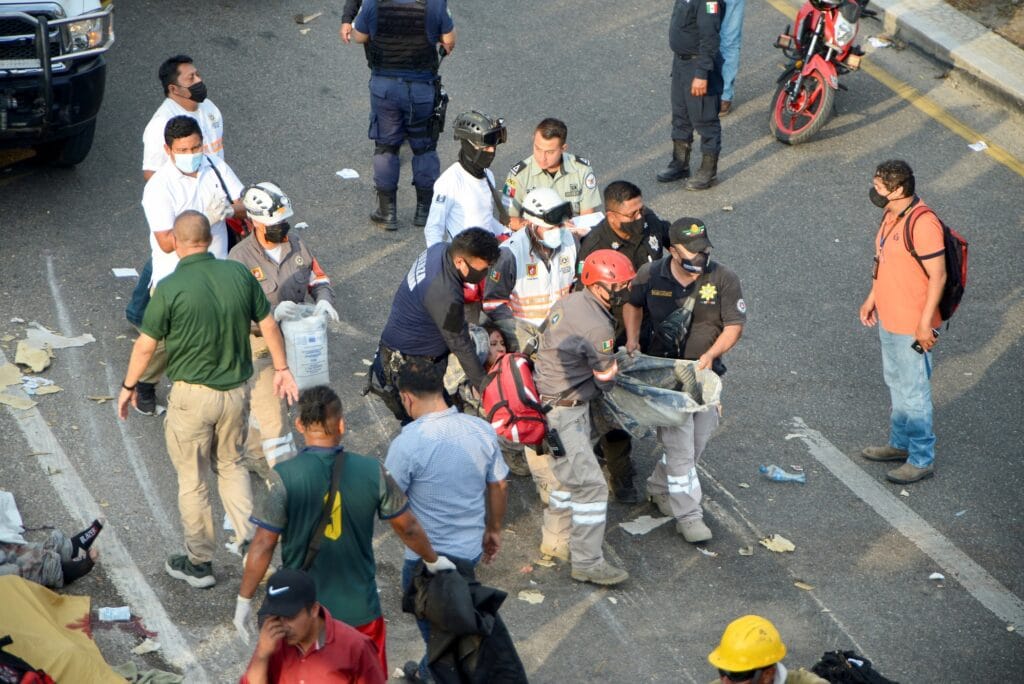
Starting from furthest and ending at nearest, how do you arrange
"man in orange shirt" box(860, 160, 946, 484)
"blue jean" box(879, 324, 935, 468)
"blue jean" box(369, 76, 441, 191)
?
"blue jean" box(369, 76, 441, 191) < "blue jean" box(879, 324, 935, 468) < "man in orange shirt" box(860, 160, 946, 484)

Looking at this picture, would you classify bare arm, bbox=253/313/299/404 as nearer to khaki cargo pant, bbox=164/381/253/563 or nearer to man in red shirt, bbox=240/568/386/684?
khaki cargo pant, bbox=164/381/253/563

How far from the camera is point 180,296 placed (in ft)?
21.1

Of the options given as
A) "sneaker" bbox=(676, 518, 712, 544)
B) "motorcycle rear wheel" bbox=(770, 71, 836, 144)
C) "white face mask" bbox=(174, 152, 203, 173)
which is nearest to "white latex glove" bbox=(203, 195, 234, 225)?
"white face mask" bbox=(174, 152, 203, 173)

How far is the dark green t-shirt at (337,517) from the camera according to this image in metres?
5.25

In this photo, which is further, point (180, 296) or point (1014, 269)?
point (1014, 269)

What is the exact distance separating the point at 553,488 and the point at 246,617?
2.23 meters

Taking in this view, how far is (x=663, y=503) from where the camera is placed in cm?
785

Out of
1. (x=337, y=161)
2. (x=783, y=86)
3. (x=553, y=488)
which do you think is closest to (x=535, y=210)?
(x=553, y=488)

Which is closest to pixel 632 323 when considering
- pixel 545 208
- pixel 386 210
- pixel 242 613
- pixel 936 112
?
pixel 545 208

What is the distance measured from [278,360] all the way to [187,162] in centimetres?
160

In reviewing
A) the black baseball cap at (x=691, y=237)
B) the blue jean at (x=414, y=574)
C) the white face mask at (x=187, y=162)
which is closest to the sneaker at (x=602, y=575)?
the blue jean at (x=414, y=574)

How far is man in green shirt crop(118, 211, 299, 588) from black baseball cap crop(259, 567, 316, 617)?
2.22 meters

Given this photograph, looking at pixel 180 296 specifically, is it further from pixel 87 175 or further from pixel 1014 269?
pixel 1014 269

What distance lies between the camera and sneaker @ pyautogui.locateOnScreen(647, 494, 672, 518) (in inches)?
308
